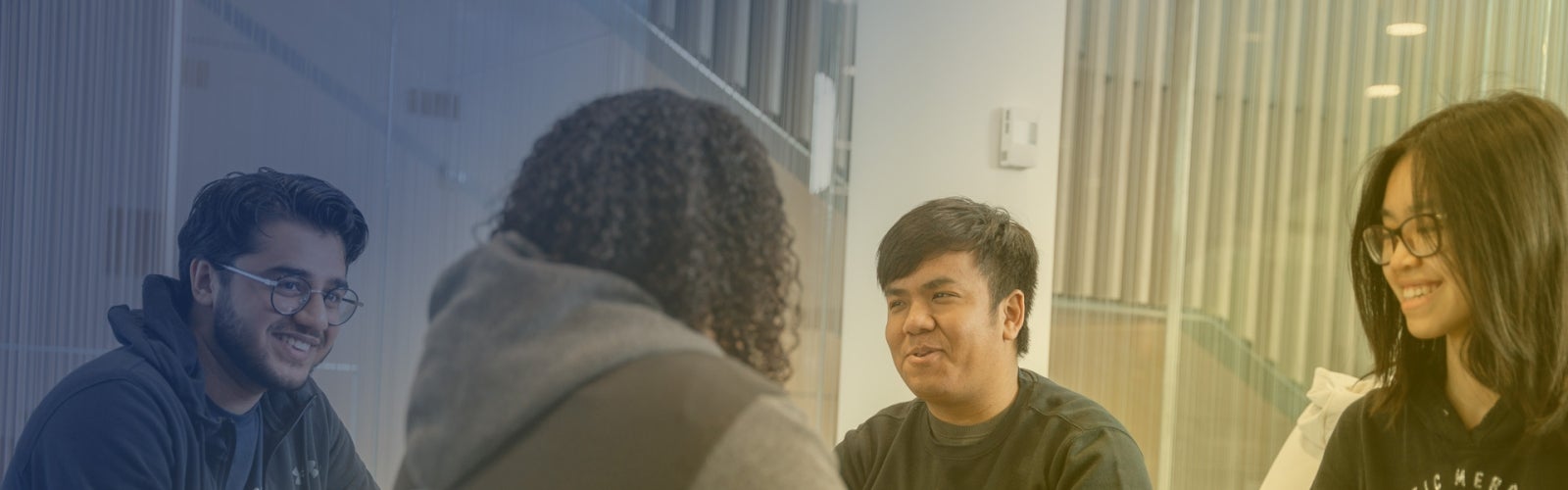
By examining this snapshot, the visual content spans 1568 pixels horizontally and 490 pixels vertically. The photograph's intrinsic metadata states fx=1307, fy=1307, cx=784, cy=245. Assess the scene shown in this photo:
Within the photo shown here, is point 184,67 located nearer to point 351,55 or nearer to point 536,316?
point 351,55

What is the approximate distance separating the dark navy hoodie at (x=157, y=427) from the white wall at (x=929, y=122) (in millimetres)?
1342

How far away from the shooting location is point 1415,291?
1675 millimetres

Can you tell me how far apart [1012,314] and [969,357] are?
0.12 m

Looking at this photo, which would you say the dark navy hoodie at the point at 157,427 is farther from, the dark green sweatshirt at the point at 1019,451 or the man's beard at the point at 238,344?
the dark green sweatshirt at the point at 1019,451

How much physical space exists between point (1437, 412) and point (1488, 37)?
2.21 metres

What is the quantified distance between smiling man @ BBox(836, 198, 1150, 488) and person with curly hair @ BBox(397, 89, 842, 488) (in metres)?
0.91

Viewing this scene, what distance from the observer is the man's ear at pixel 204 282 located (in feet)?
5.27

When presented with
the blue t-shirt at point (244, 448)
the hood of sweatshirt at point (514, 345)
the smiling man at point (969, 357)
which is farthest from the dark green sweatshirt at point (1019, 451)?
the hood of sweatshirt at point (514, 345)

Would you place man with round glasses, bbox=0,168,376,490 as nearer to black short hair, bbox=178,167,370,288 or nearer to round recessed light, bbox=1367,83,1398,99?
black short hair, bbox=178,167,370,288

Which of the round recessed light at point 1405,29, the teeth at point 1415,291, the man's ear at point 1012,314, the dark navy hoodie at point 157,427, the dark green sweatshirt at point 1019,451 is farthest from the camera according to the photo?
the round recessed light at point 1405,29

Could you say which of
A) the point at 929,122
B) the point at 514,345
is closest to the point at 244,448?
the point at 514,345

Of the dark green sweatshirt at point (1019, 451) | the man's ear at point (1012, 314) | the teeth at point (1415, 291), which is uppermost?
the teeth at point (1415, 291)

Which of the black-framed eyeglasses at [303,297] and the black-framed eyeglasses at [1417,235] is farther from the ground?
the black-framed eyeglasses at [1417,235]

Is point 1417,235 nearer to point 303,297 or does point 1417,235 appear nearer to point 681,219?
point 681,219
